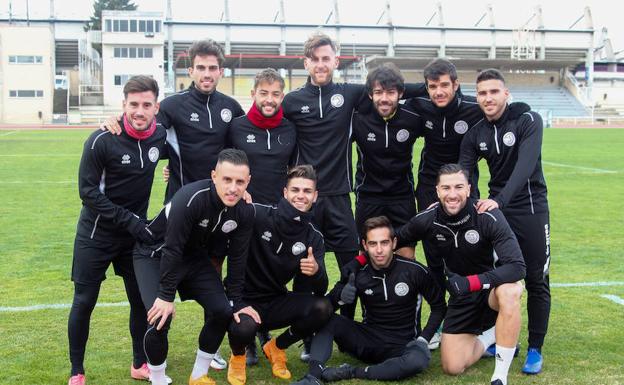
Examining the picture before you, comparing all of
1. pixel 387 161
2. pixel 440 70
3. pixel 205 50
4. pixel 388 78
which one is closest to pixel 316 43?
pixel 388 78

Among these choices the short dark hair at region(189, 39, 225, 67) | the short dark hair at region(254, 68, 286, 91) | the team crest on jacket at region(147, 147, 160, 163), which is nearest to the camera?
the team crest on jacket at region(147, 147, 160, 163)

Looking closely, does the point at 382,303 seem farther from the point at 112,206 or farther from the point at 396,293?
the point at 112,206

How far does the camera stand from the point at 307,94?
4.98 m

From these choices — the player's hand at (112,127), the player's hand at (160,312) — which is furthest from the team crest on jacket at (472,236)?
the player's hand at (112,127)

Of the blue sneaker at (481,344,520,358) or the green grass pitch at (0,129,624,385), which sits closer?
the green grass pitch at (0,129,624,385)

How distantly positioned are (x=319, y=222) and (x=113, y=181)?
1466 mm

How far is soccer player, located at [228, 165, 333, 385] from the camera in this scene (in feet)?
14.3

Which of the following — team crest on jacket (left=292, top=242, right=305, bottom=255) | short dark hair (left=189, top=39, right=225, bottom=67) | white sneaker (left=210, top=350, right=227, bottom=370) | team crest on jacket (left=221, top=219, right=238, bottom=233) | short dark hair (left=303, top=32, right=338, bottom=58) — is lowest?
white sneaker (left=210, top=350, right=227, bottom=370)

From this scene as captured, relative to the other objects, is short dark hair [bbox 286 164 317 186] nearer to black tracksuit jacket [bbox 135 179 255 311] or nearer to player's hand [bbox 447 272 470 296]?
black tracksuit jacket [bbox 135 179 255 311]

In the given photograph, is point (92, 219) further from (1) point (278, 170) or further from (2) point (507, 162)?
(2) point (507, 162)

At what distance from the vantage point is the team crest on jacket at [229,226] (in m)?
4.06

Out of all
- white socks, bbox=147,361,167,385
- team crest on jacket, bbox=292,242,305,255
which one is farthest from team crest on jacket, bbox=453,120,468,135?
white socks, bbox=147,361,167,385

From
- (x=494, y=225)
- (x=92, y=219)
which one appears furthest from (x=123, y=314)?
(x=494, y=225)

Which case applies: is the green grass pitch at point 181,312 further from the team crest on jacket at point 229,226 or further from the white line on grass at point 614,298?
the team crest on jacket at point 229,226
